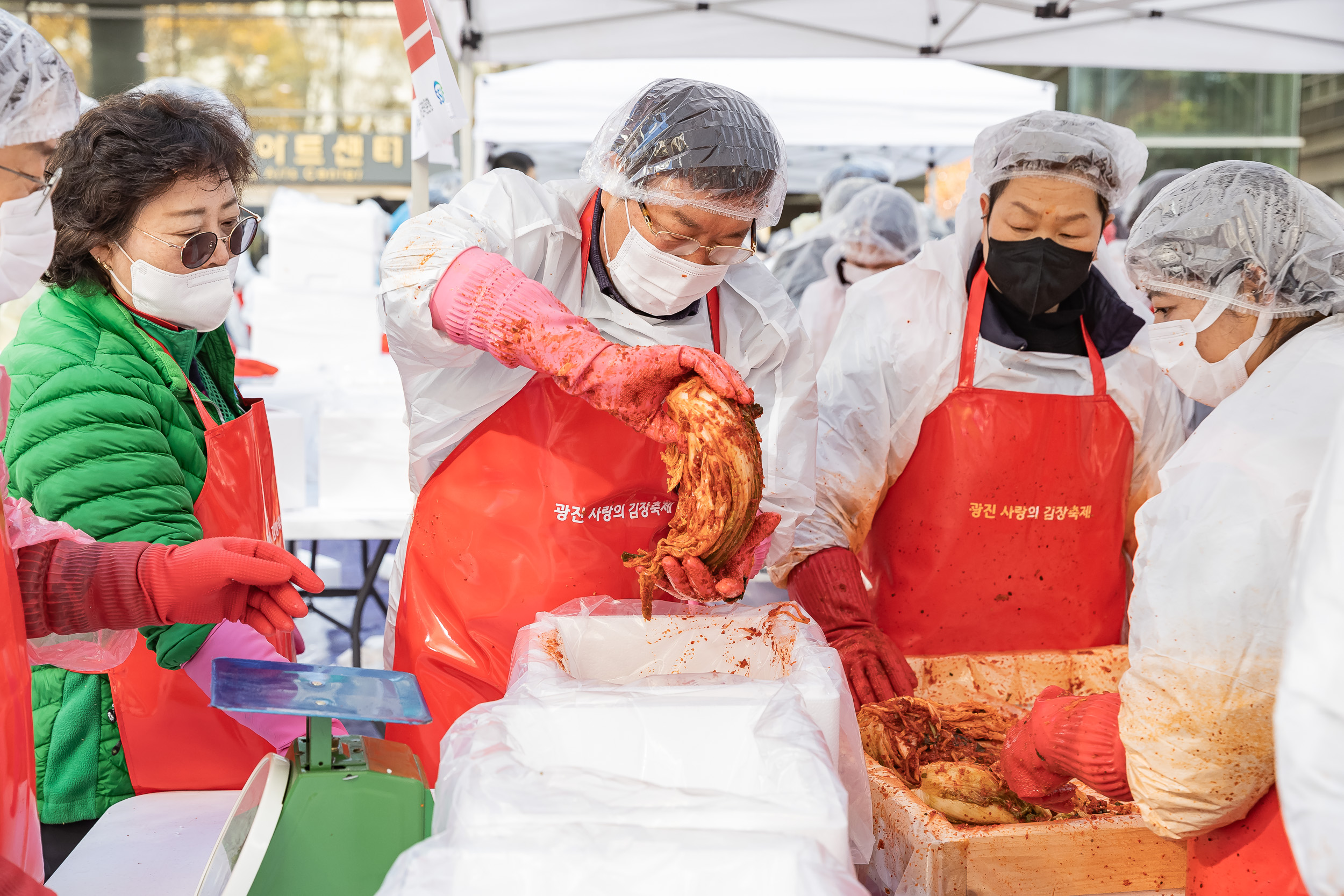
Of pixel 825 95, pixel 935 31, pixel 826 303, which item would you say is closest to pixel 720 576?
pixel 935 31

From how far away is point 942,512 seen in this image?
2.50 m

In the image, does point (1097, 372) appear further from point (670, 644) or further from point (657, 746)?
point (657, 746)

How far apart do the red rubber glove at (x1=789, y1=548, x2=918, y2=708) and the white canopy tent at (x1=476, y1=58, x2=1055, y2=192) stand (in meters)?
5.84

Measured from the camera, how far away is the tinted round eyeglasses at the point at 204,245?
200cm

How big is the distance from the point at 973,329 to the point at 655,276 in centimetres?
95

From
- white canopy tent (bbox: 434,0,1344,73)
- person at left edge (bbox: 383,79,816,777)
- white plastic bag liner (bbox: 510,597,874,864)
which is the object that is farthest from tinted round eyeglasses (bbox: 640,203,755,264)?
white canopy tent (bbox: 434,0,1344,73)

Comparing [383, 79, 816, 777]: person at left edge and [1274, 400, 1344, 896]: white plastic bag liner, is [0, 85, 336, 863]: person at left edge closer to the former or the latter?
[383, 79, 816, 777]: person at left edge

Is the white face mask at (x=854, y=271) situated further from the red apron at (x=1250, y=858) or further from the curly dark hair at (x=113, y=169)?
the red apron at (x=1250, y=858)

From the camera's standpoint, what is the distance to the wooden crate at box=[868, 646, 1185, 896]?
155cm

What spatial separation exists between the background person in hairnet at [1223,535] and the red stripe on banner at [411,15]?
187 centimetres

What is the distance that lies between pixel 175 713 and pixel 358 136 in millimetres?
13819

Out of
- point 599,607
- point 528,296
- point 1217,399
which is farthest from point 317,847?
point 1217,399

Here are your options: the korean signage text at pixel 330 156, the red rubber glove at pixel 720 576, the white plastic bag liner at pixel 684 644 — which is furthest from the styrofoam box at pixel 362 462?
the korean signage text at pixel 330 156

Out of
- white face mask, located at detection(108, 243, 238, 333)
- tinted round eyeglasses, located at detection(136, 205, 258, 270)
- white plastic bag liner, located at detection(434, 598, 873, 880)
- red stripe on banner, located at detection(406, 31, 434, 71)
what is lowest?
white plastic bag liner, located at detection(434, 598, 873, 880)
